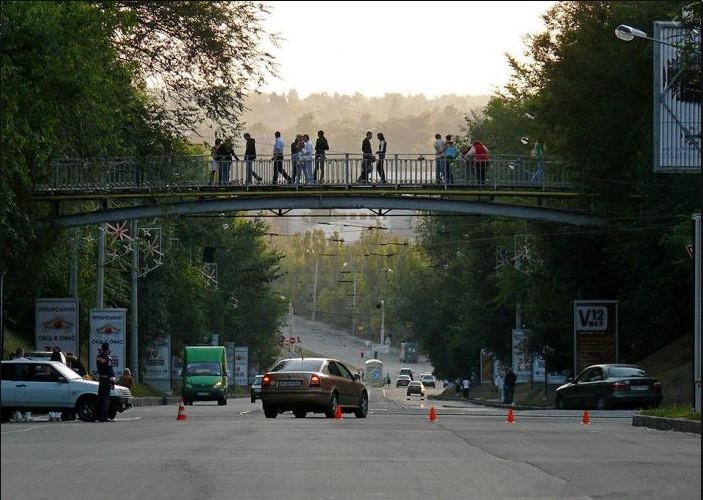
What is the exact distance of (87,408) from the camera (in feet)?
117

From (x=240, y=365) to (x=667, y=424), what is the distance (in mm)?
87153

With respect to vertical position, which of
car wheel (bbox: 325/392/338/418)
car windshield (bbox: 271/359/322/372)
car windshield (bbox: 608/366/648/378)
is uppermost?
car windshield (bbox: 271/359/322/372)

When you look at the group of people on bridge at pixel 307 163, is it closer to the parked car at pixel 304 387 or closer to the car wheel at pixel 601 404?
the car wheel at pixel 601 404

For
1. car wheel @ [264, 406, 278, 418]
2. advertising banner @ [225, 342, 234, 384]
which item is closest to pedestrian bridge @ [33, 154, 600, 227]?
car wheel @ [264, 406, 278, 418]

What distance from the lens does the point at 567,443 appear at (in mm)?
26047

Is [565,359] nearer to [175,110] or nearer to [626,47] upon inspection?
[626,47]

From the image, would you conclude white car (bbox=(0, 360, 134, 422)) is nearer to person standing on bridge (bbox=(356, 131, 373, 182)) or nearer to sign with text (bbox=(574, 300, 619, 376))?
person standing on bridge (bbox=(356, 131, 373, 182))

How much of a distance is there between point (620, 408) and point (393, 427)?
15752mm

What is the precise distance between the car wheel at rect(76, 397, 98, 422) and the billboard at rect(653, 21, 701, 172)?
18.2m

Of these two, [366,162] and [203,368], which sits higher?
[366,162]

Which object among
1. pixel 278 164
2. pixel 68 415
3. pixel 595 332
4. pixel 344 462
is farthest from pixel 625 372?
pixel 344 462

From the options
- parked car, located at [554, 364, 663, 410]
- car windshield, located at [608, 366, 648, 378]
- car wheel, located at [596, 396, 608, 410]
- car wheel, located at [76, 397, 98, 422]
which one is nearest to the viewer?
car wheel, located at [76, 397, 98, 422]

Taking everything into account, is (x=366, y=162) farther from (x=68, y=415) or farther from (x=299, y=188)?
(x=68, y=415)

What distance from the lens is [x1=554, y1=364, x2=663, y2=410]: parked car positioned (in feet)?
150
